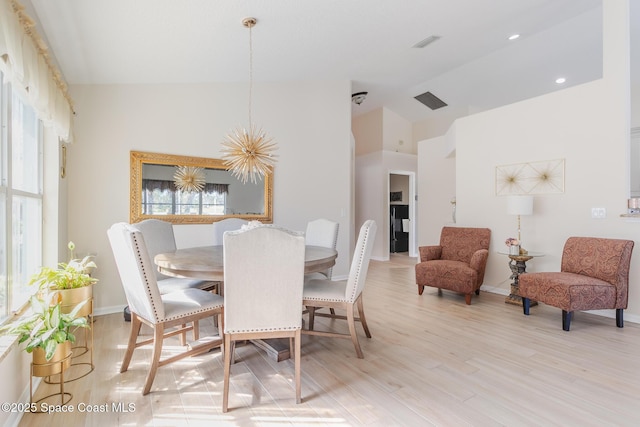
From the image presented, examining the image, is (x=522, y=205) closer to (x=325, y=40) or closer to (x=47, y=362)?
(x=325, y=40)

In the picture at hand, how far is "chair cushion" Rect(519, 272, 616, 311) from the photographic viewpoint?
115 inches

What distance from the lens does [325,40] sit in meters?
3.73

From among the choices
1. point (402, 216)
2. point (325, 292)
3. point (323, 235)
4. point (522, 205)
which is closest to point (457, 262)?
point (522, 205)

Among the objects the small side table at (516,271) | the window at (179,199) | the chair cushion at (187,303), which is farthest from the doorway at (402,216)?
the chair cushion at (187,303)

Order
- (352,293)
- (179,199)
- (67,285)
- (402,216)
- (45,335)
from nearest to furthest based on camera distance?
(45,335) → (67,285) → (352,293) → (179,199) → (402,216)

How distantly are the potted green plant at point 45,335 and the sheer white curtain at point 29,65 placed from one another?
48.6 inches

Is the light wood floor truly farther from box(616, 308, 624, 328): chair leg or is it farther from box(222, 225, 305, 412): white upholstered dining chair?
box(222, 225, 305, 412): white upholstered dining chair

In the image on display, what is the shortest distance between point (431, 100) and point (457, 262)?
438 cm

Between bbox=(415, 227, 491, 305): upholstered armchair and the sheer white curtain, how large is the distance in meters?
4.05

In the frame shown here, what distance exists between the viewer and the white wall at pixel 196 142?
11.4 feet

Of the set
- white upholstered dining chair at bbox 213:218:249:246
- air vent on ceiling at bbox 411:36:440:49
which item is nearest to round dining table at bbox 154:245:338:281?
white upholstered dining chair at bbox 213:218:249:246

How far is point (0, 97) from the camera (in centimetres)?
191

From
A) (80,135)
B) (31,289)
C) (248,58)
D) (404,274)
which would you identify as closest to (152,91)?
(80,135)

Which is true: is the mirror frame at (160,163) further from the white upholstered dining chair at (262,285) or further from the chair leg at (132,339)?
the white upholstered dining chair at (262,285)
